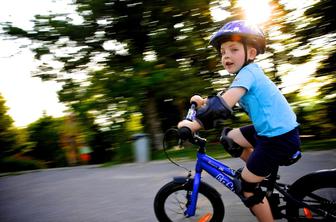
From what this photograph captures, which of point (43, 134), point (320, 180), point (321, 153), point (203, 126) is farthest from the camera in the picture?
point (43, 134)

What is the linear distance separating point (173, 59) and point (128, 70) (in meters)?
1.26

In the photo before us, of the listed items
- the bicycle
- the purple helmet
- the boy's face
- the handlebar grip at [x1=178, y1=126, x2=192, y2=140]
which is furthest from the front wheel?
the purple helmet

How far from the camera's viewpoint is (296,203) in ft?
8.55

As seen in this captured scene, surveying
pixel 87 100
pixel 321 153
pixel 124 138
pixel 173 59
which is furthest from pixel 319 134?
pixel 87 100

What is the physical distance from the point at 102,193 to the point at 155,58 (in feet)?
16.9

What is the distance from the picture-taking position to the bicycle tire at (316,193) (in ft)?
8.45

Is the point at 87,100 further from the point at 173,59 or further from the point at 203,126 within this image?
the point at 203,126

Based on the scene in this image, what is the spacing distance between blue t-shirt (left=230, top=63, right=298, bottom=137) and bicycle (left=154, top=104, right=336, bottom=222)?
0.95 feet

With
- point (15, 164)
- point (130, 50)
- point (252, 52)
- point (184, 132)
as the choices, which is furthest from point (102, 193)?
point (15, 164)

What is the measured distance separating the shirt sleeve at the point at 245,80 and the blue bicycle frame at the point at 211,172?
0.69m

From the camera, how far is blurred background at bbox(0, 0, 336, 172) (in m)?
8.94

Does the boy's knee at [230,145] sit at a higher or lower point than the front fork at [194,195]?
higher

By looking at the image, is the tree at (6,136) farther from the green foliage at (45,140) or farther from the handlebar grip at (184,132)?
the handlebar grip at (184,132)

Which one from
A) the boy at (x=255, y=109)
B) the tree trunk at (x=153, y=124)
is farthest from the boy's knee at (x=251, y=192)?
the tree trunk at (x=153, y=124)
